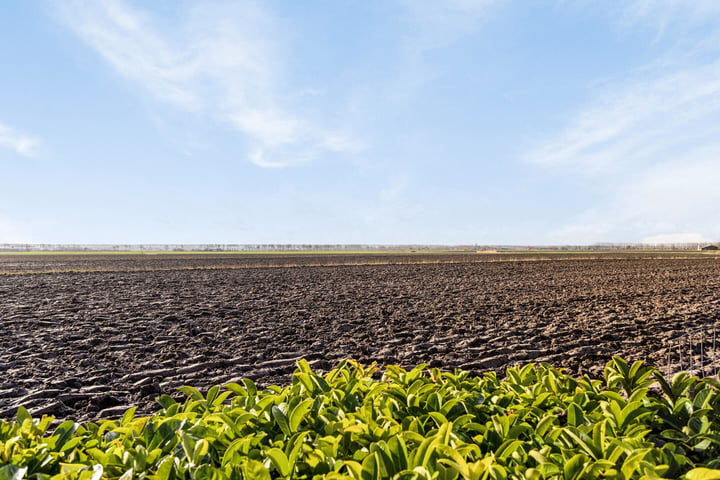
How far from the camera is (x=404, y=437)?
1.97 meters

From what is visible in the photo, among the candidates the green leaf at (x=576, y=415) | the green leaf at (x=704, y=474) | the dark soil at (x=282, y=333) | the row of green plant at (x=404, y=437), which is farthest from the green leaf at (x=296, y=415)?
the dark soil at (x=282, y=333)

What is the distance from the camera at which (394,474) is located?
1.73 m

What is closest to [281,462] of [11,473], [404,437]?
[404,437]

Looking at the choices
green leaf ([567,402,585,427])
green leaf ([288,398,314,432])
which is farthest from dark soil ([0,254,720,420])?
green leaf ([567,402,585,427])

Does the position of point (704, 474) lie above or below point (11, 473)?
above

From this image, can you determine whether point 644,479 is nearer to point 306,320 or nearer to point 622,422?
point 622,422

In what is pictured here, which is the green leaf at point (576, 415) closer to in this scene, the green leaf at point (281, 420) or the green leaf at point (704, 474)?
the green leaf at point (704, 474)

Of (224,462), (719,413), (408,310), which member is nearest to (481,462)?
(224,462)

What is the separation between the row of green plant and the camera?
173 cm

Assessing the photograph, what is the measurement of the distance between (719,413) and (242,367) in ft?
24.7

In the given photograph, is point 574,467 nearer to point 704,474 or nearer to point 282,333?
point 704,474

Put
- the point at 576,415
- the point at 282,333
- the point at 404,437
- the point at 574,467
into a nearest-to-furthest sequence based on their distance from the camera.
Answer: the point at 574,467 → the point at 404,437 → the point at 576,415 → the point at 282,333

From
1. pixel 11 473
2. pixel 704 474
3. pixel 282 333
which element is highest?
pixel 704 474

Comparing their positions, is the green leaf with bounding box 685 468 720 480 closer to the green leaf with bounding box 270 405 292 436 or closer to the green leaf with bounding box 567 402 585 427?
the green leaf with bounding box 567 402 585 427
